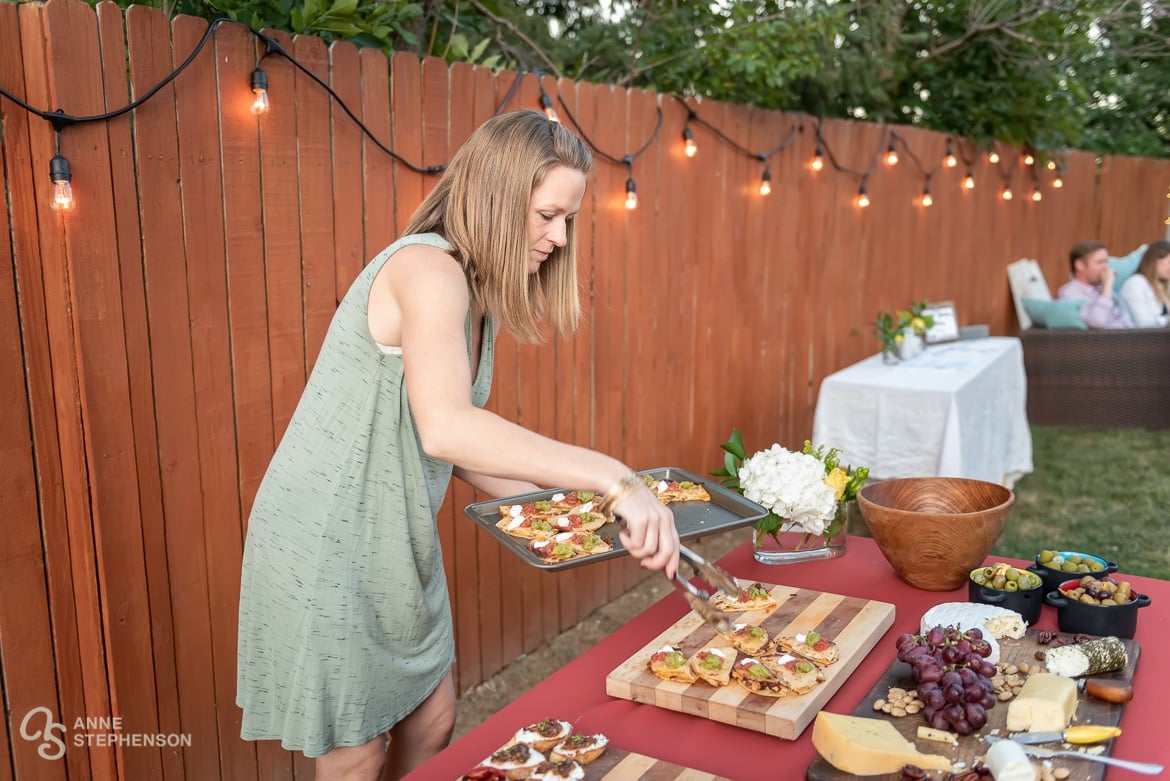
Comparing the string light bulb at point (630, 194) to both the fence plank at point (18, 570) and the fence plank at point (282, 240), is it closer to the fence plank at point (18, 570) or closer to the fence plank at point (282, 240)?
the fence plank at point (282, 240)

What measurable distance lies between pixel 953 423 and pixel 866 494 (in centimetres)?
265

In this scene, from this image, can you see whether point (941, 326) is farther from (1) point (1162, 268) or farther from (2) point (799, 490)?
(2) point (799, 490)

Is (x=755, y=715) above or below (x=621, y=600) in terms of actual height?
above

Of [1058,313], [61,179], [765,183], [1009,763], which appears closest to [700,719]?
[1009,763]

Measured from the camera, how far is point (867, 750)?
51.3 inches

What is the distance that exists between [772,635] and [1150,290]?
742 cm

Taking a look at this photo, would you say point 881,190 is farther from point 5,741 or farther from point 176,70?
point 5,741

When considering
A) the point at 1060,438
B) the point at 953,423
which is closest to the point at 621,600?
the point at 953,423

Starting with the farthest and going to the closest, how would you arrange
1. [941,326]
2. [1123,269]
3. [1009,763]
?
[1123,269]
[941,326]
[1009,763]

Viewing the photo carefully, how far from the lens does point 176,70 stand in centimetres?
246

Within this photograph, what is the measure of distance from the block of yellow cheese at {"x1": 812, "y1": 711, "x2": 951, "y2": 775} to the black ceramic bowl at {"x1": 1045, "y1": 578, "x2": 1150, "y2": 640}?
0.61 meters

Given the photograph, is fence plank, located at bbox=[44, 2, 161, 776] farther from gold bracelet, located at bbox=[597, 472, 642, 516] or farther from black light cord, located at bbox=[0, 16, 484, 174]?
gold bracelet, located at bbox=[597, 472, 642, 516]

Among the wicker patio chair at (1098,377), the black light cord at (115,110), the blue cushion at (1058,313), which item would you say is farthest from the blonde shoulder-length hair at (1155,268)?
the black light cord at (115,110)

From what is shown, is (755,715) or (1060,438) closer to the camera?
(755,715)
